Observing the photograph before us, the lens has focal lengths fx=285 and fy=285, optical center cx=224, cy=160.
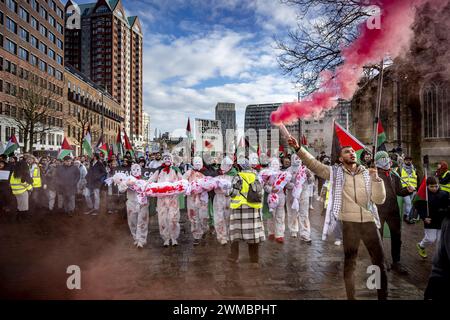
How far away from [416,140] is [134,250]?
1017 centimetres

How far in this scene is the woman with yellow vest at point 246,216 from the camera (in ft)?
16.9

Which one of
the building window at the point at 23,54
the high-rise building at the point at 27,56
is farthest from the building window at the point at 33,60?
the building window at the point at 23,54

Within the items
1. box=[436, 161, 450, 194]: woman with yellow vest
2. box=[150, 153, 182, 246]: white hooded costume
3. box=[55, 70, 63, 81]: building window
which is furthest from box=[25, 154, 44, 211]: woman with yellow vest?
box=[55, 70, 63, 81]: building window

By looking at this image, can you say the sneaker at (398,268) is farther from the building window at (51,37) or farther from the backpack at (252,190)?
the building window at (51,37)

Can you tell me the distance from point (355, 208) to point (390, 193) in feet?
5.70

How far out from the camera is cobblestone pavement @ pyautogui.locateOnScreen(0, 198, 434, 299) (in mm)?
3955

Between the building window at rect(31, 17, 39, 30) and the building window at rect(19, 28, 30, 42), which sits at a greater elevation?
the building window at rect(31, 17, 39, 30)

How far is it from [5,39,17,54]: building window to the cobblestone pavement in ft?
99.6

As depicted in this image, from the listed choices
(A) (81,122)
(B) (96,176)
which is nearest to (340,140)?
(B) (96,176)

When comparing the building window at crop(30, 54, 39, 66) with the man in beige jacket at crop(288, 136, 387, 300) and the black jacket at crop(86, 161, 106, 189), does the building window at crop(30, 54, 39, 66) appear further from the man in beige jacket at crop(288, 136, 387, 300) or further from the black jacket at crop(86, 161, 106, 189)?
the man in beige jacket at crop(288, 136, 387, 300)

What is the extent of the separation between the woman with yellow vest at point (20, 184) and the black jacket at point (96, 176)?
195 centimetres

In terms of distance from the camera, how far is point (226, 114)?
34.3 feet

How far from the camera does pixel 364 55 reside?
4516 mm

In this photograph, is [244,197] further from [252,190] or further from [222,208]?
[222,208]
